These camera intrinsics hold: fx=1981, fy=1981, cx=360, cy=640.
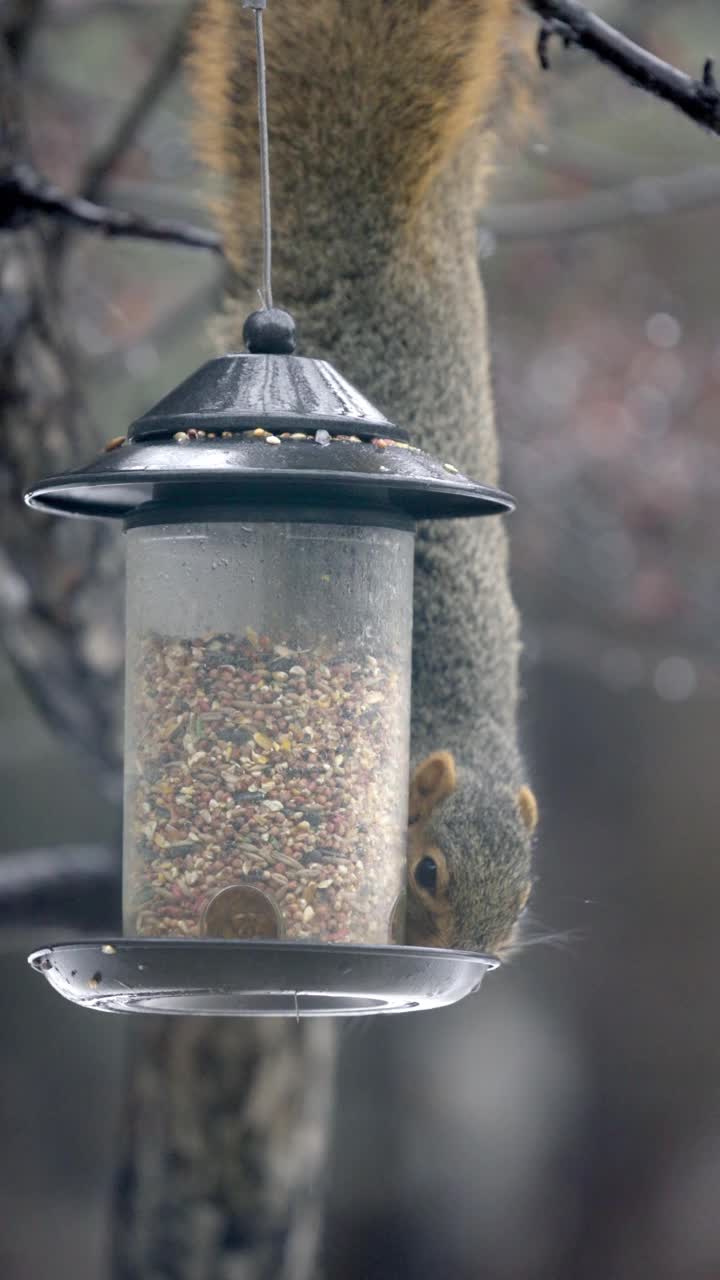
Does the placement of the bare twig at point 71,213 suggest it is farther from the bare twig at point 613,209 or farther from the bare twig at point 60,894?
the bare twig at point 60,894

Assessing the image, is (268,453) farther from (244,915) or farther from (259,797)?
(244,915)

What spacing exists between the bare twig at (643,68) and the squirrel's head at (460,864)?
102cm

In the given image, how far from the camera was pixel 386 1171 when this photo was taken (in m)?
9.80

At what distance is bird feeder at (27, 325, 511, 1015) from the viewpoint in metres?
2.31

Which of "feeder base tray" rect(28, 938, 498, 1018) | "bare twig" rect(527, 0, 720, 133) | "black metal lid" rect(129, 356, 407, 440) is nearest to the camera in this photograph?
"feeder base tray" rect(28, 938, 498, 1018)

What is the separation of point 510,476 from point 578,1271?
4727mm

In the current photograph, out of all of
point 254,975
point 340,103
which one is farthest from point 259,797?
point 340,103

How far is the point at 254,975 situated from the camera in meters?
2.23

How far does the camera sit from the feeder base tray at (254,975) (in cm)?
223

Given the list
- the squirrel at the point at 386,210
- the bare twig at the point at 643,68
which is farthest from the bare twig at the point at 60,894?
the bare twig at the point at 643,68

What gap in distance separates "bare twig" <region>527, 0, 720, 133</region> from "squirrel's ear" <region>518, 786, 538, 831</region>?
1.12m

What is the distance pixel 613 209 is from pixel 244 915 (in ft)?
10.6

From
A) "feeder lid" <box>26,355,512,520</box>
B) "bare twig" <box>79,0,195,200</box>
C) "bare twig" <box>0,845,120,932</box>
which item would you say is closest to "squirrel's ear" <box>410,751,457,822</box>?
"feeder lid" <box>26,355,512,520</box>

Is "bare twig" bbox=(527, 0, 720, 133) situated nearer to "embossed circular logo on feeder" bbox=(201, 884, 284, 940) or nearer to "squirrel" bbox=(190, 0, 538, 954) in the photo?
"squirrel" bbox=(190, 0, 538, 954)
